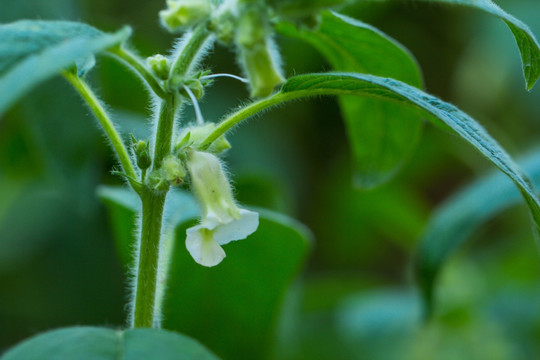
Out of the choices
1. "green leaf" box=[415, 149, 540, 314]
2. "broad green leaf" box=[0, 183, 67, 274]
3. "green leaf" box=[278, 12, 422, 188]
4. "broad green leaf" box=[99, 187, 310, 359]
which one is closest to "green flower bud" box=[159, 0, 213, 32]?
"green leaf" box=[278, 12, 422, 188]

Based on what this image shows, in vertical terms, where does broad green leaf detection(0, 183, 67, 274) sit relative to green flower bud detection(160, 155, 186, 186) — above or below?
above

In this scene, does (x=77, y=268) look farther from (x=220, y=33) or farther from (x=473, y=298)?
(x=220, y=33)

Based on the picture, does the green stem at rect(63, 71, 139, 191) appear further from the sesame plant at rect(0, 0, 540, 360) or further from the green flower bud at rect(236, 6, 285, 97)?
the green flower bud at rect(236, 6, 285, 97)

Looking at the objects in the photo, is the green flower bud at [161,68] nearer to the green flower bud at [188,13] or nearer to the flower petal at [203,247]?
the green flower bud at [188,13]

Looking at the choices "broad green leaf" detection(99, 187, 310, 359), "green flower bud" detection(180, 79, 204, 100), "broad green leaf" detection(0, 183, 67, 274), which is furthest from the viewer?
"broad green leaf" detection(0, 183, 67, 274)

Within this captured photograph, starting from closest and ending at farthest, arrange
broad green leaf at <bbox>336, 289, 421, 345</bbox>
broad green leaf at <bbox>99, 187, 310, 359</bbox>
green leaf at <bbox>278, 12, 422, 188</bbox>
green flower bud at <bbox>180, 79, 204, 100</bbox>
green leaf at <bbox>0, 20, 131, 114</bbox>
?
green leaf at <bbox>0, 20, 131, 114</bbox> < green flower bud at <bbox>180, 79, 204, 100</bbox> < green leaf at <bbox>278, 12, 422, 188</bbox> < broad green leaf at <bbox>99, 187, 310, 359</bbox> < broad green leaf at <bbox>336, 289, 421, 345</bbox>

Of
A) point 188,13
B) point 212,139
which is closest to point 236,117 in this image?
point 212,139

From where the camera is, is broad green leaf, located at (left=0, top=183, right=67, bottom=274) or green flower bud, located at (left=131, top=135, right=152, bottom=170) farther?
broad green leaf, located at (left=0, top=183, right=67, bottom=274)

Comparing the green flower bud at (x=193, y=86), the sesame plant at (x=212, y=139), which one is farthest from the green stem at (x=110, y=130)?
the green flower bud at (x=193, y=86)
